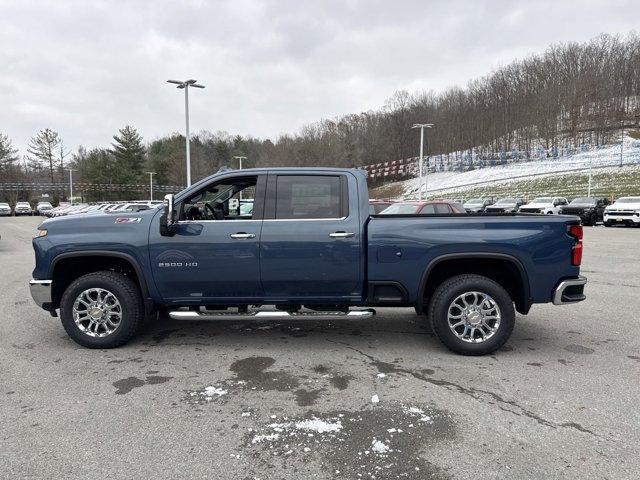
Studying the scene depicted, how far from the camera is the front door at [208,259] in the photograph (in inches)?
186

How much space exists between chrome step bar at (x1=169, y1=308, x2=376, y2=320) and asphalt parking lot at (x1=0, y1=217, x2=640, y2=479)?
406 millimetres

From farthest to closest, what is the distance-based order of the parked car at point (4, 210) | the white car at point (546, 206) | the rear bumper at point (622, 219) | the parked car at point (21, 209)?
the parked car at point (21, 209), the parked car at point (4, 210), the white car at point (546, 206), the rear bumper at point (622, 219)

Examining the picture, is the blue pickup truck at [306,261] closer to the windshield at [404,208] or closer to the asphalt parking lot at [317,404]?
the asphalt parking lot at [317,404]

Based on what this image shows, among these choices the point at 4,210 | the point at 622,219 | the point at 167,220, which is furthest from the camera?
the point at 4,210

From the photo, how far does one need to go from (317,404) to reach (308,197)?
7.04ft

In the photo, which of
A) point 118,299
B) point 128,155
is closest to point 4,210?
point 128,155

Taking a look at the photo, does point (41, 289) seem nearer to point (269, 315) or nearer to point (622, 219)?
point (269, 315)

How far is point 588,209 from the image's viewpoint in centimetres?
2686

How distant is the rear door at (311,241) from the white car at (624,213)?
24125 millimetres

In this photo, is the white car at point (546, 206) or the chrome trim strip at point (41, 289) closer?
the chrome trim strip at point (41, 289)

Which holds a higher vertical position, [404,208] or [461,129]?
[461,129]

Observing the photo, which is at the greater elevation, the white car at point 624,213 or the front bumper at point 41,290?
the white car at point 624,213

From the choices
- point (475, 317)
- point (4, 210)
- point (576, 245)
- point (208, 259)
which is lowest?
point (475, 317)

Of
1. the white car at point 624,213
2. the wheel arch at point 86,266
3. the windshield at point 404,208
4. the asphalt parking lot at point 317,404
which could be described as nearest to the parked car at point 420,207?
the windshield at point 404,208
